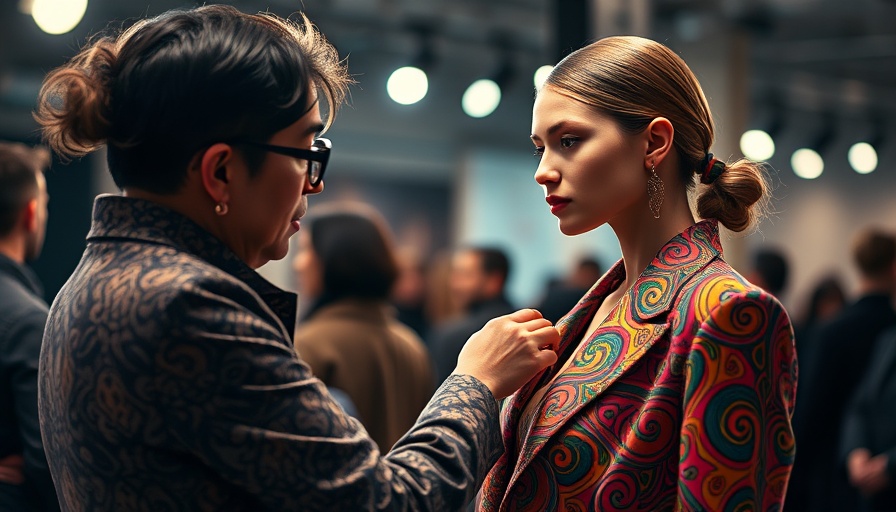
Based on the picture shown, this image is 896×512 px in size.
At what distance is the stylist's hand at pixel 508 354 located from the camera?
1.45 m

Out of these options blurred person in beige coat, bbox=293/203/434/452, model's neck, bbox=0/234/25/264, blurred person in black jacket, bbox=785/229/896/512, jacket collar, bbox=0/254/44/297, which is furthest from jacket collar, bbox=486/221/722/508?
blurred person in black jacket, bbox=785/229/896/512

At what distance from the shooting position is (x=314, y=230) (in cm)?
338

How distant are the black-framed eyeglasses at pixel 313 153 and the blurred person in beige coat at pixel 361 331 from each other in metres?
1.79

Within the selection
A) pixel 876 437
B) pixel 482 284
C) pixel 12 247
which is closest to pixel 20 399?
pixel 12 247

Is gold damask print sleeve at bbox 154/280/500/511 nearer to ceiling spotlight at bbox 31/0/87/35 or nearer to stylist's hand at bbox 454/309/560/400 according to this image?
stylist's hand at bbox 454/309/560/400

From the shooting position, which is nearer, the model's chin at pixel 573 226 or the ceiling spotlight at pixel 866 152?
the model's chin at pixel 573 226

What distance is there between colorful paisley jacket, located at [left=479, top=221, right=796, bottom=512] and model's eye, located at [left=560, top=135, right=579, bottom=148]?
0.66 feet

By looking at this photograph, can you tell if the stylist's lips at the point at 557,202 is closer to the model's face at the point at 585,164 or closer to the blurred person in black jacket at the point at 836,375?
the model's face at the point at 585,164

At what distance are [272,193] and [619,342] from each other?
52cm

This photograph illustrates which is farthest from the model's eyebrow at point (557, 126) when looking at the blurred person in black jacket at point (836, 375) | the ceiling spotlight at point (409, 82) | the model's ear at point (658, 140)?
the ceiling spotlight at point (409, 82)

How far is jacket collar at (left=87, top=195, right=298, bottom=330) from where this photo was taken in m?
1.32

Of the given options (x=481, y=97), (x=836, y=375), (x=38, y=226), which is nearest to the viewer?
(x=38, y=226)

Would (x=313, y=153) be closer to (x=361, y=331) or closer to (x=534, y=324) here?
(x=534, y=324)

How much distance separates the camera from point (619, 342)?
4.80 ft
